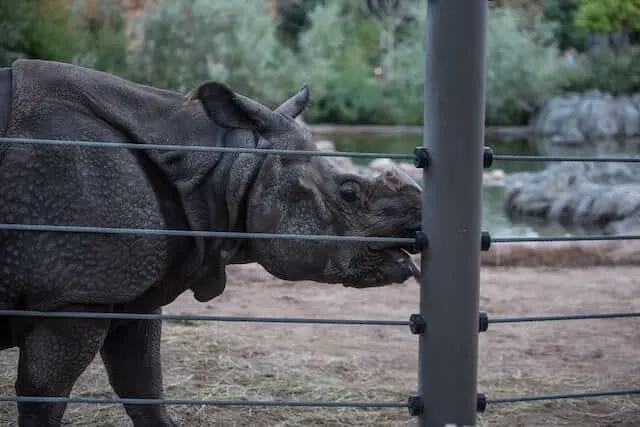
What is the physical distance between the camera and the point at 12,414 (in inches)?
177

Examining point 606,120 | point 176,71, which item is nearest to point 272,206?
point 176,71

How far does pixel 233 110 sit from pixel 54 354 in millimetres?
1005

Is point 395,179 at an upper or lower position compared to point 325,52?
lower

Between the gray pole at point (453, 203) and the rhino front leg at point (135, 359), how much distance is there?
4.99 feet

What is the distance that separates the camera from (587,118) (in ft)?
97.7

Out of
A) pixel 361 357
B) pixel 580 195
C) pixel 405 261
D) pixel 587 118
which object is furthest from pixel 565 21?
pixel 405 261

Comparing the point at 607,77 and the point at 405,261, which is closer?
the point at 405,261

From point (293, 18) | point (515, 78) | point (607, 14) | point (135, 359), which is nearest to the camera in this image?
point (135, 359)

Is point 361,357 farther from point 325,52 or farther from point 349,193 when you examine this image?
point 325,52

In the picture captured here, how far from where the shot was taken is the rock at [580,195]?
13.4 m

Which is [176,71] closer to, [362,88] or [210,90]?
[362,88]

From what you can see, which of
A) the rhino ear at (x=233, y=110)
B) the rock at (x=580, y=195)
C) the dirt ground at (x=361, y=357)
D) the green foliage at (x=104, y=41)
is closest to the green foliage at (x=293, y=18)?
the green foliage at (x=104, y=41)

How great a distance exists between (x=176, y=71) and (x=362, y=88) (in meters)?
10.2

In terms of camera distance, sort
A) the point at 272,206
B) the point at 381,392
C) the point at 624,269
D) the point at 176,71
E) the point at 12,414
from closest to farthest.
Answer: the point at 272,206
the point at 12,414
the point at 381,392
the point at 624,269
the point at 176,71
